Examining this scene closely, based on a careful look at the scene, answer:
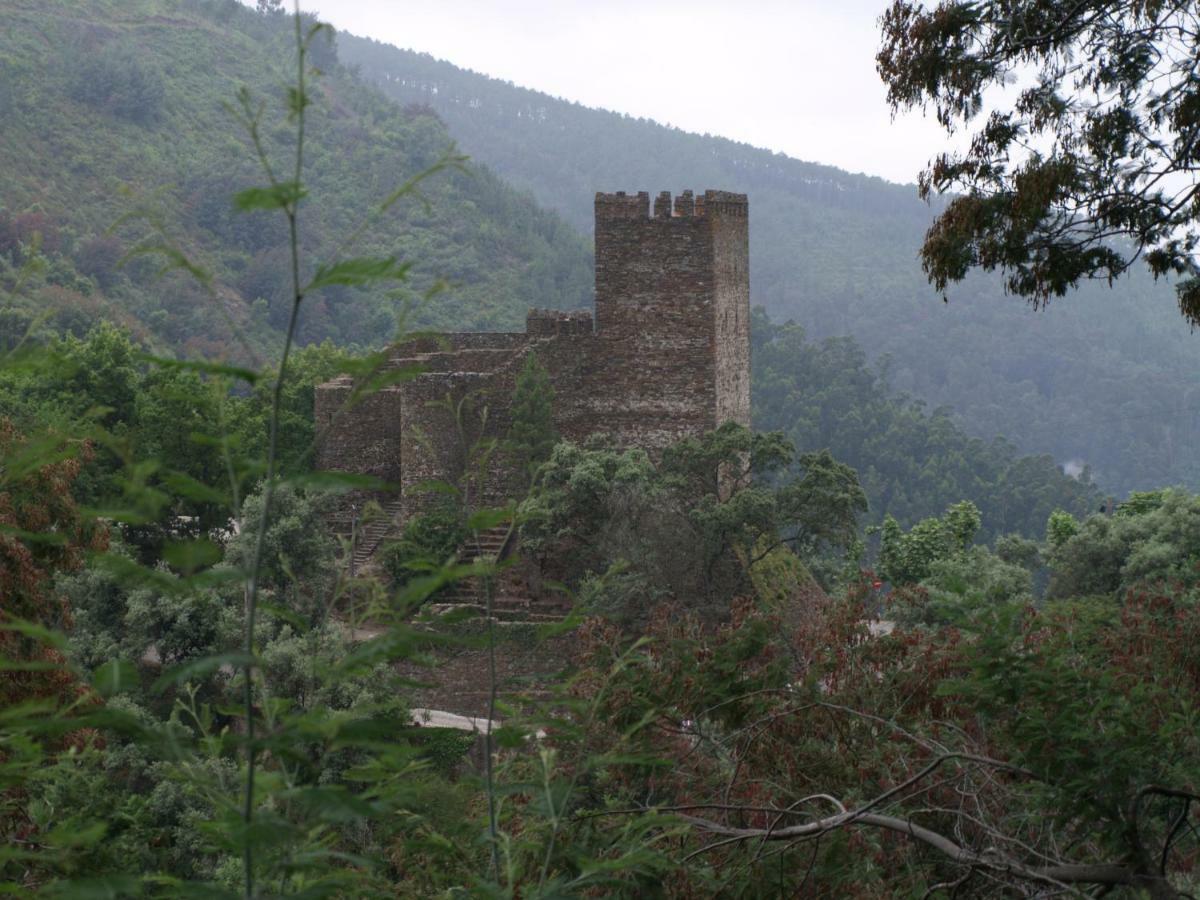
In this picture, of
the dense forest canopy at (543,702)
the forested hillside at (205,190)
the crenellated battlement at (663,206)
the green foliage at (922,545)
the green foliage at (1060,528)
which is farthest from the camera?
the forested hillside at (205,190)

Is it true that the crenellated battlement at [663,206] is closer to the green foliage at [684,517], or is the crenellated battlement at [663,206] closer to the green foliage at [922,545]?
the green foliage at [684,517]

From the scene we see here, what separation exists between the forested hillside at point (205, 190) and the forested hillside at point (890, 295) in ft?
82.1

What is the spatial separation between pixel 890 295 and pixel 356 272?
104m

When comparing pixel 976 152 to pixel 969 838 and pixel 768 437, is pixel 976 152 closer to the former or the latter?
pixel 969 838

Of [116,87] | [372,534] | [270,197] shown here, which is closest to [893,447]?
[116,87]

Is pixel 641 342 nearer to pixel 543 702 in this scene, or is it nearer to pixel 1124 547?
pixel 1124 547

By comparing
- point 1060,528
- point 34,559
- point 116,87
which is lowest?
→ point 1060,528

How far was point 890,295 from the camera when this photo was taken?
10444cm

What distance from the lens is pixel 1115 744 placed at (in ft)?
18.4

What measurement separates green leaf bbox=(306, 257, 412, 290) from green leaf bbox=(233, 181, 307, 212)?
0.58 feet

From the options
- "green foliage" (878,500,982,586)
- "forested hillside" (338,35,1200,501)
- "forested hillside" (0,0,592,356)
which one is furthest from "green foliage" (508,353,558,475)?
"forested hillside" (338,35,1200,501)

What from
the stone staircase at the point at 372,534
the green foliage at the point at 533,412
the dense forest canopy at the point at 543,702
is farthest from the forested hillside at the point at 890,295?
the dense forest canopy at the point at 543,702

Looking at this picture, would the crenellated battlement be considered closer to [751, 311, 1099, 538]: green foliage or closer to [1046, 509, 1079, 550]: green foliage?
[1046, 509, 1079, 550]: green foliage

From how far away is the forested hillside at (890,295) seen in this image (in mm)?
88500
